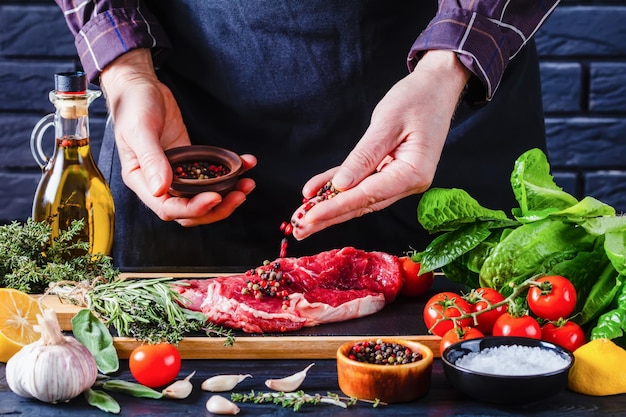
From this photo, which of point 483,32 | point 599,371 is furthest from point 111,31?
point 599,371

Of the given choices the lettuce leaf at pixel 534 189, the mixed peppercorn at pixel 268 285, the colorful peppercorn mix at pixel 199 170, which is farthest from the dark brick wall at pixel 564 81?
the mixed peppercorn at pixel 268 285

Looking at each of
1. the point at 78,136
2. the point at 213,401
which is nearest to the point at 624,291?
the point at 213,401

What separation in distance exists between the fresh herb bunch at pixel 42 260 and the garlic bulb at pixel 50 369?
474mm

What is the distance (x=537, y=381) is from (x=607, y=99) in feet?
5.94

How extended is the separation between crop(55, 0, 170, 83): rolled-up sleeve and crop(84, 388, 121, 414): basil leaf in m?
1.06

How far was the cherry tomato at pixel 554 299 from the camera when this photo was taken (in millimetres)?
1866

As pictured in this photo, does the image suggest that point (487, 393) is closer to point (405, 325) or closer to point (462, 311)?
point (462, 311)

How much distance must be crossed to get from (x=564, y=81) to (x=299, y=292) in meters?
1.48

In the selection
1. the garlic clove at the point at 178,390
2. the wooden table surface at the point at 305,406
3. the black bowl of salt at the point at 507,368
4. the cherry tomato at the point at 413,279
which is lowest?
the cherry tomato at the point at 413,279

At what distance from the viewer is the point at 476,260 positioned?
2.13 metres

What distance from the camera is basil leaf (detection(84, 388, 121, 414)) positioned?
1639mm

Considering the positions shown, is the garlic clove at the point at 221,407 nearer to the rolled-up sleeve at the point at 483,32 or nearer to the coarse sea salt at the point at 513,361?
the coarse sea salt at the point at 513,361

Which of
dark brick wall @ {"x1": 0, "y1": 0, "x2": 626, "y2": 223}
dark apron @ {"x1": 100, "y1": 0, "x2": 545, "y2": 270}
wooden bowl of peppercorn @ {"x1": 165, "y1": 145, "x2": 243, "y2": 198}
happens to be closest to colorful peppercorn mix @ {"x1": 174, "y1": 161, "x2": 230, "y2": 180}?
wooden bowl of peppercorn @ {"x1": 165, "y1": 145, "x2": 243, "y2": 198}

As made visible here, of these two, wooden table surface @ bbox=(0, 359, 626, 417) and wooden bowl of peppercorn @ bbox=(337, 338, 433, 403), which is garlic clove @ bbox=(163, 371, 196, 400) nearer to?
wooden table surface @ bbox=(0, 359, 626, 417)
